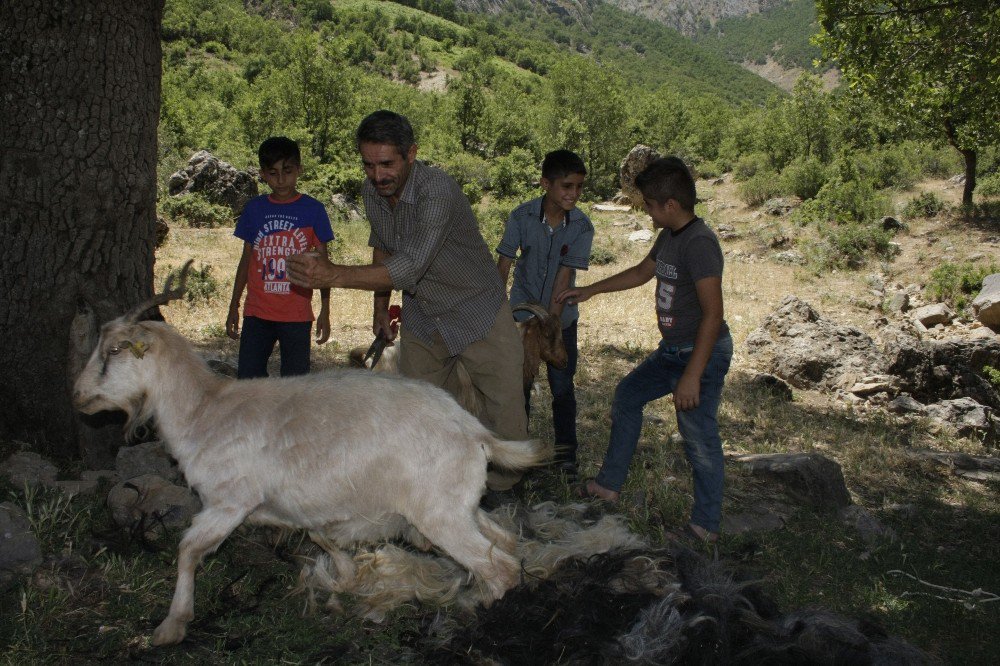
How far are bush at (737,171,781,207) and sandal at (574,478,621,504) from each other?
73.5 feet

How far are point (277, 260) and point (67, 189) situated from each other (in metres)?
1.29

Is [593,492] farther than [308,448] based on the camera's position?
Yes

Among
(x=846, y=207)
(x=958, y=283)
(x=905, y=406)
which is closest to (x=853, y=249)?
(x=958, y=283)

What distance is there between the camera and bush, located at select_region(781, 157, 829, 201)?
23.5 m

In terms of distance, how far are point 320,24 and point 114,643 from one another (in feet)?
331

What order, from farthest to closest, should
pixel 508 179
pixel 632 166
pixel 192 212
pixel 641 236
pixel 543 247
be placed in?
pixel 508 179, pixel 632 166, pixel 641 236, pixel 192 212, pixel 543 247

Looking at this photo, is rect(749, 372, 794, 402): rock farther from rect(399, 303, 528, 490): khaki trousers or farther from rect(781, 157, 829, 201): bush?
rect(781, 157, 829, 201): bush

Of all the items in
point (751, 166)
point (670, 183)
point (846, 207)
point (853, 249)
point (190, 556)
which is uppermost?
point (751, 166)

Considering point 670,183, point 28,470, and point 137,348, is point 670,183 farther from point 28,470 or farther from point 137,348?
point 28,470

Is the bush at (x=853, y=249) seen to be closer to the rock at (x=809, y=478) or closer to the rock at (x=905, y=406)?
the rock at (x=905, y=406)

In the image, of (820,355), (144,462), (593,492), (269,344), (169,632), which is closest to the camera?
(169,632)

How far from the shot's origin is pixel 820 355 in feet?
31.3

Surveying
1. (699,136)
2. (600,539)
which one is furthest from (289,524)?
(699,136)

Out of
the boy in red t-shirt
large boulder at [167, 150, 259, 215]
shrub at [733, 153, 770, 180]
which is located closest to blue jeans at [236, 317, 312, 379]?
the boy in red t-shirt
